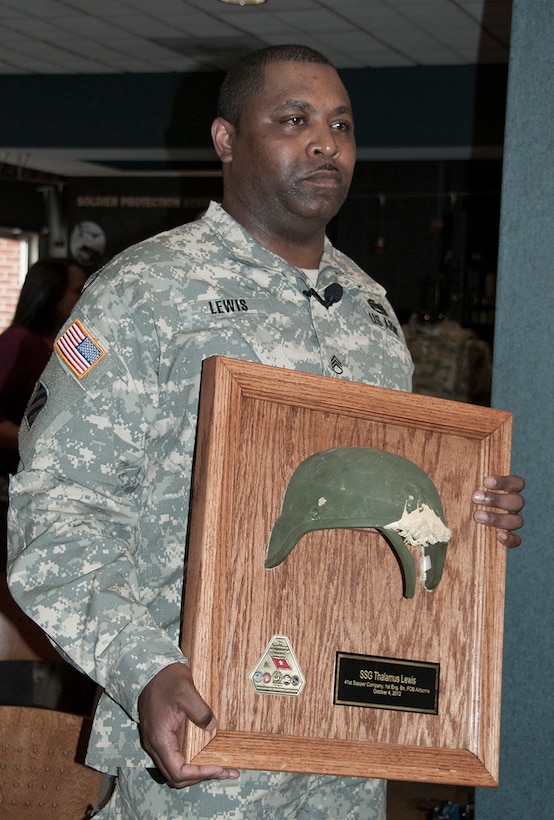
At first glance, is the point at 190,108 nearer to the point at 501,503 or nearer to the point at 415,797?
the point at 415,797

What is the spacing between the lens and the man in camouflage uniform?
1291 millimetres

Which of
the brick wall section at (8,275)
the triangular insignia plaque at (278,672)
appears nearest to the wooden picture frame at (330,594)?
the triangular insignia plaque at (278,672)

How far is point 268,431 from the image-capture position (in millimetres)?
1321

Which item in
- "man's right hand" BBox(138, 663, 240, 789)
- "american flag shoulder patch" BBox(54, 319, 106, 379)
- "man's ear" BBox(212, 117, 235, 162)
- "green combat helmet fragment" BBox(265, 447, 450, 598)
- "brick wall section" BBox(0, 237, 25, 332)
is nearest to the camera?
"man's right hand" BBox(138, 663, 240, 789)

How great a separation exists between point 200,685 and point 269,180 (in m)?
0.77

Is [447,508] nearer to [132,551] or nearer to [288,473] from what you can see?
[288,473]

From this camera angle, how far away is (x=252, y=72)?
1.63m

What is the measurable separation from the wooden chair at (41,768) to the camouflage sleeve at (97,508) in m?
0.63

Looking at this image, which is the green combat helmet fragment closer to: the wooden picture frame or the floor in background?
the wooden picture frame

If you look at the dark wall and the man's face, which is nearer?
the man's face

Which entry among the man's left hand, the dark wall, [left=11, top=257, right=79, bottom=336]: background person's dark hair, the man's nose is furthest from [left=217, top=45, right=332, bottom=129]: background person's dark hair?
the dark wall

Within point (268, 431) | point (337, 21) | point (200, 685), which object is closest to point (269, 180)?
point (268, 431)

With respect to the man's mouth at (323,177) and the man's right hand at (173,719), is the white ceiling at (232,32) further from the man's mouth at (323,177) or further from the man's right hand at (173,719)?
A: the man's right hand at (173,719)

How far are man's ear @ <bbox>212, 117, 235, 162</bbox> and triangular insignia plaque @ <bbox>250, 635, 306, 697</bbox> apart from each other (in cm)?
80
